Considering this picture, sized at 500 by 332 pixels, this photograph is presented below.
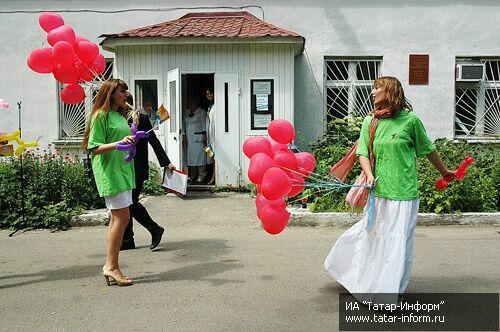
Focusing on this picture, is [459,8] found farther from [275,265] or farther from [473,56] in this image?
[275,265]

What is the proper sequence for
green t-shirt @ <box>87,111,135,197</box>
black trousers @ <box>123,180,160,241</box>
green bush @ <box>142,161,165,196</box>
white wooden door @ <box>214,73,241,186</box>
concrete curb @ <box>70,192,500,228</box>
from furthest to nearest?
1. white wooden door @ <box>214,73,241,186</box>
2. green bush @ <box>142,161,165,196</box>
3. concrete curb @ <box>70,192,500,228</box>
4. black trousers @ <box>123,180,160,241</box>
5. green t-shirt @ <box>87,111,135,197</box>

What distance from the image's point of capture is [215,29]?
1016 centimetres

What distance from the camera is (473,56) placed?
1134 cm

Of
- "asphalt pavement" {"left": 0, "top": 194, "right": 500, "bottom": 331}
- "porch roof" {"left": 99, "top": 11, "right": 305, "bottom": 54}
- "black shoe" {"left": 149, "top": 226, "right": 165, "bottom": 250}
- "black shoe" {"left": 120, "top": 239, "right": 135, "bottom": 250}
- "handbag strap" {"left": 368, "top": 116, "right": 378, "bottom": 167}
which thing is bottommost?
"asphalt pavement" {"left": 0, "top": 194, "right": 500, "bottom": 331}

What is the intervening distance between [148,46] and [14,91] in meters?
3.37

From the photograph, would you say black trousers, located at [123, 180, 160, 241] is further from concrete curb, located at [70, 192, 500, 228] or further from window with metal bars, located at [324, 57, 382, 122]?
window with metal bars, located at [324, 57, 382, 122]

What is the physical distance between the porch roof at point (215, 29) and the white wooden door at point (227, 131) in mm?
825

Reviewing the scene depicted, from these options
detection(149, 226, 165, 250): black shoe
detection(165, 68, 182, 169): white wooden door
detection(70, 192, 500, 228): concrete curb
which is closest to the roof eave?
detection(165, 68, 182, 169): white wooden door

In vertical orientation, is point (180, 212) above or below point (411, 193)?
below

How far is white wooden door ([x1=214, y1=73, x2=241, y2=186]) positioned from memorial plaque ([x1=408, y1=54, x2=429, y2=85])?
3.86 meters

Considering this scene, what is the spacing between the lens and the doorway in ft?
35.0

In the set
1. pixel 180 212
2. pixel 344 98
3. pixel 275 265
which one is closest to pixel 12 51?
pixel 180 212

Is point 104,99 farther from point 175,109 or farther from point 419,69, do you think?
point 419,69

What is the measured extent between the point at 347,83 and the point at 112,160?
747 centimetres
